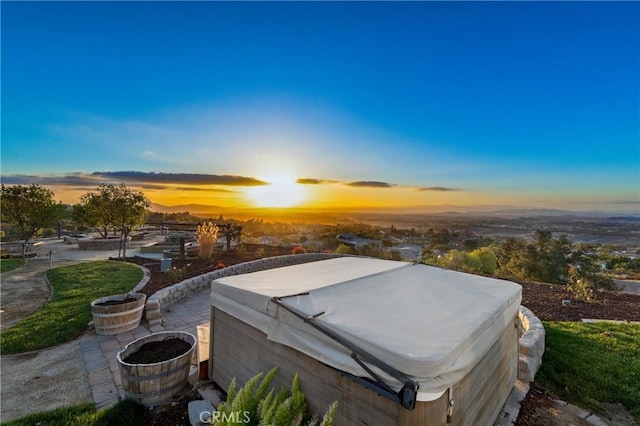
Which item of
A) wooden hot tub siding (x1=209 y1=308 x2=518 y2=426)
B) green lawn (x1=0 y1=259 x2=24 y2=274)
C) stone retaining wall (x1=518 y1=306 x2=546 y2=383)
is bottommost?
green lawn (x1=0 y1=259 x2=24 y2=274)

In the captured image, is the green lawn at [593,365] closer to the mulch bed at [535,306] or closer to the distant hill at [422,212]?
the mulch bed at [535,306]

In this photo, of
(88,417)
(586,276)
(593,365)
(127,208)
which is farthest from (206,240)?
(586,276)

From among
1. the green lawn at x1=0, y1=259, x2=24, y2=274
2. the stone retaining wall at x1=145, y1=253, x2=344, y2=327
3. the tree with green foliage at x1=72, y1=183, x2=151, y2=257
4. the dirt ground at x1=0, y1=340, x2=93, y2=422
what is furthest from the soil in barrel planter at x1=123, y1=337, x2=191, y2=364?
the green lawn at x1=0, y1=259, x2=24, y2=274

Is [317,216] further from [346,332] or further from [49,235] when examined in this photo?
[346,332]

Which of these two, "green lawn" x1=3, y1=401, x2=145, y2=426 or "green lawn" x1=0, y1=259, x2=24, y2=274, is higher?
"green lawn" x1=3, y1=401, x2=145, y2=426

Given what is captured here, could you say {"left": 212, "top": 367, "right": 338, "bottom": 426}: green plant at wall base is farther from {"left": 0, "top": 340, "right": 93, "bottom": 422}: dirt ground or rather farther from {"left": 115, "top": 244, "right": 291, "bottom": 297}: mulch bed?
{"left": 115, "top": 244, "right": 291, "bottom": 297}: mulch bed

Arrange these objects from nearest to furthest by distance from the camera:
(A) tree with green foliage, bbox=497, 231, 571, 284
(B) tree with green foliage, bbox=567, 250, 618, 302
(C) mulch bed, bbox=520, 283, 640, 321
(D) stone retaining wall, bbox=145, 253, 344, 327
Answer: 1. (D) stone retaining wall, bbox=145, 253, 344, 327
2. (C) mulch bed, bbox=520, 283, 640, 321
3. (B) tree with green foliage, bbox=567, 250, 618, 302
4. (A) tree with green foliage, bbox=497, 231, 571, 284
